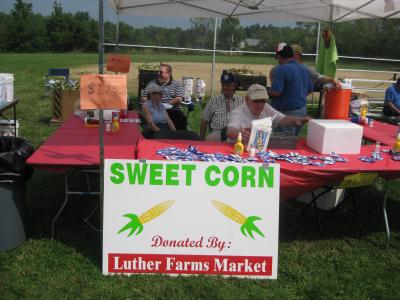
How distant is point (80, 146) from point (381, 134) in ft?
9.48

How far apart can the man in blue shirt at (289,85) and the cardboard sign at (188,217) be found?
1.90m

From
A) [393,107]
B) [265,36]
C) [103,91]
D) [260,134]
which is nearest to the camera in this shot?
[103,91]

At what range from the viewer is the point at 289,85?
16.3ft

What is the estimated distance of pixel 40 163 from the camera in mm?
3244

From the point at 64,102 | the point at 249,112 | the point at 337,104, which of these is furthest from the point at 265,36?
the point at 249,112

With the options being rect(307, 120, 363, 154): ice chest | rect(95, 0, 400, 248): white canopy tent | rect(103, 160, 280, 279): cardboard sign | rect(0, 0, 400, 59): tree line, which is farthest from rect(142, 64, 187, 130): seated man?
rect(0, 0, 400, 59): tree line

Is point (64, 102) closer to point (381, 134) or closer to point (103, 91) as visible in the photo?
point (381, 134)

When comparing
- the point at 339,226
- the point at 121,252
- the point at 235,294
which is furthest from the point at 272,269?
the point at 339,226

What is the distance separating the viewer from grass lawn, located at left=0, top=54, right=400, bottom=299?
3010 millimetres

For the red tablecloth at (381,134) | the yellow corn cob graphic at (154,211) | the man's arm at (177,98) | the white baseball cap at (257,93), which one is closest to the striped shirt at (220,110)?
the white baseball cap at (257,93)

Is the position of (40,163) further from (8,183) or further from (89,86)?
(89,86)

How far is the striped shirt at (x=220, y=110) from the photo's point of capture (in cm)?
500

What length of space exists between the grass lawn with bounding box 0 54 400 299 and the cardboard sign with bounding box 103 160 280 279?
0.13m

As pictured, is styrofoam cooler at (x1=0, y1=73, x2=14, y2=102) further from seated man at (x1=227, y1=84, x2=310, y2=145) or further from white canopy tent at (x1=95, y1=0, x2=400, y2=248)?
seated man at (x1=227, y1=84, x2=310, y2=145)
